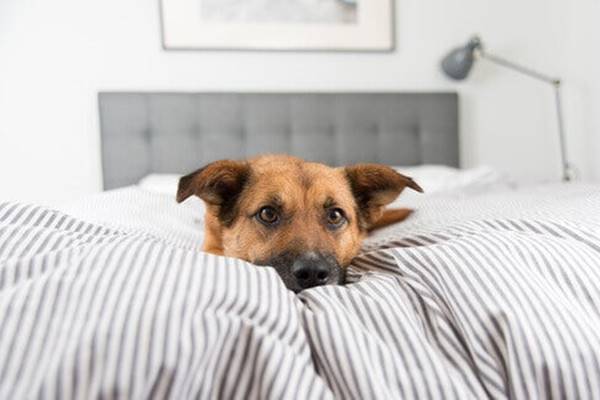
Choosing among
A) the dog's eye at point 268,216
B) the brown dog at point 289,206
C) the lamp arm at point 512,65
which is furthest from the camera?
the lamp arm at point 512,65

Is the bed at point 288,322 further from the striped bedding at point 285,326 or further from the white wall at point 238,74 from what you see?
the white wall at point 238,74

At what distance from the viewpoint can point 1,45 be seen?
2.62 meters

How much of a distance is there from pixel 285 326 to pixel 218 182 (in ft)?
2.25

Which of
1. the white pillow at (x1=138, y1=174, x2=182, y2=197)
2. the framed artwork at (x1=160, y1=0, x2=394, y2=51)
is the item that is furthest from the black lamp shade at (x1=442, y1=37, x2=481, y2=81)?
the white pillow at (x1=138, y1=174, x2=182, y2=197)

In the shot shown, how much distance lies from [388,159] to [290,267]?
2.12m

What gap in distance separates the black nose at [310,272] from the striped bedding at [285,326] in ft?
0.68

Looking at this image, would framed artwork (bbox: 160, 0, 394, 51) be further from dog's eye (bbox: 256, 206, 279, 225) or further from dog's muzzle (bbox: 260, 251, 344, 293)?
dog's muzzle (bbox: 260, 251, 344, 293)

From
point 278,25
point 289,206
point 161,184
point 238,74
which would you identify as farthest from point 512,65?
point 289,206

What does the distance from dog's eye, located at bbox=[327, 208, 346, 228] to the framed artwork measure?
1.97 meters

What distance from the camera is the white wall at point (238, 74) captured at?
8.75ft

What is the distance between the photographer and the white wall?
Result: 8.75 ft

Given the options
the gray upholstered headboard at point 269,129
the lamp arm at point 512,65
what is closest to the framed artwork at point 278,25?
the gray upholstered headboard at point 269,129

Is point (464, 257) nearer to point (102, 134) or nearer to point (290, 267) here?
point (290, 267)

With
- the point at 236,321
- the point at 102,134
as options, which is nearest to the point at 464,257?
the point at 236,321
